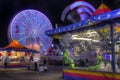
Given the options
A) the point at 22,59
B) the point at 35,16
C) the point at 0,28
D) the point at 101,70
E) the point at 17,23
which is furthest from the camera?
the point at 0,28

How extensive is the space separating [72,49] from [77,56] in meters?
0.63

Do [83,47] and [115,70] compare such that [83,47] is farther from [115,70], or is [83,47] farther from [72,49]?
[115,70]

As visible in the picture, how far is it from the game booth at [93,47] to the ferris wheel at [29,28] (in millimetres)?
33358

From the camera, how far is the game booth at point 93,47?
1391 centimetres

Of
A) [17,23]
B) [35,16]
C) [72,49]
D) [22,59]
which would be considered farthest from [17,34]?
[72,49]

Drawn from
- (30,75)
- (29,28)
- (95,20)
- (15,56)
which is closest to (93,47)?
(95,20)

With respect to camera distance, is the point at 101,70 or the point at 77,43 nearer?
the point at 101,70

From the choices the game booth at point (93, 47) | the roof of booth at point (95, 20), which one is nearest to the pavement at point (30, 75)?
the game booth at point (93, 47)

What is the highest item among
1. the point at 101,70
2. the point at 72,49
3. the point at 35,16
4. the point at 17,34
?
the point at 35,16

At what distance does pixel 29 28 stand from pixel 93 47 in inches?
1592

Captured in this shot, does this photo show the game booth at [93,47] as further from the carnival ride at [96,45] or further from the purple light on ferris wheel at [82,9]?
the purple light on ferris wheel at [82,9]

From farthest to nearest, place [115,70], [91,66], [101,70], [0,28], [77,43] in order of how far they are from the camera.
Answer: [0,28] < [77,43] < [91,66] < [101,70] < [115,70]

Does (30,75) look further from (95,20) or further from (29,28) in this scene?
(29,28)

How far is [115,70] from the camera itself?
13.8 meters
